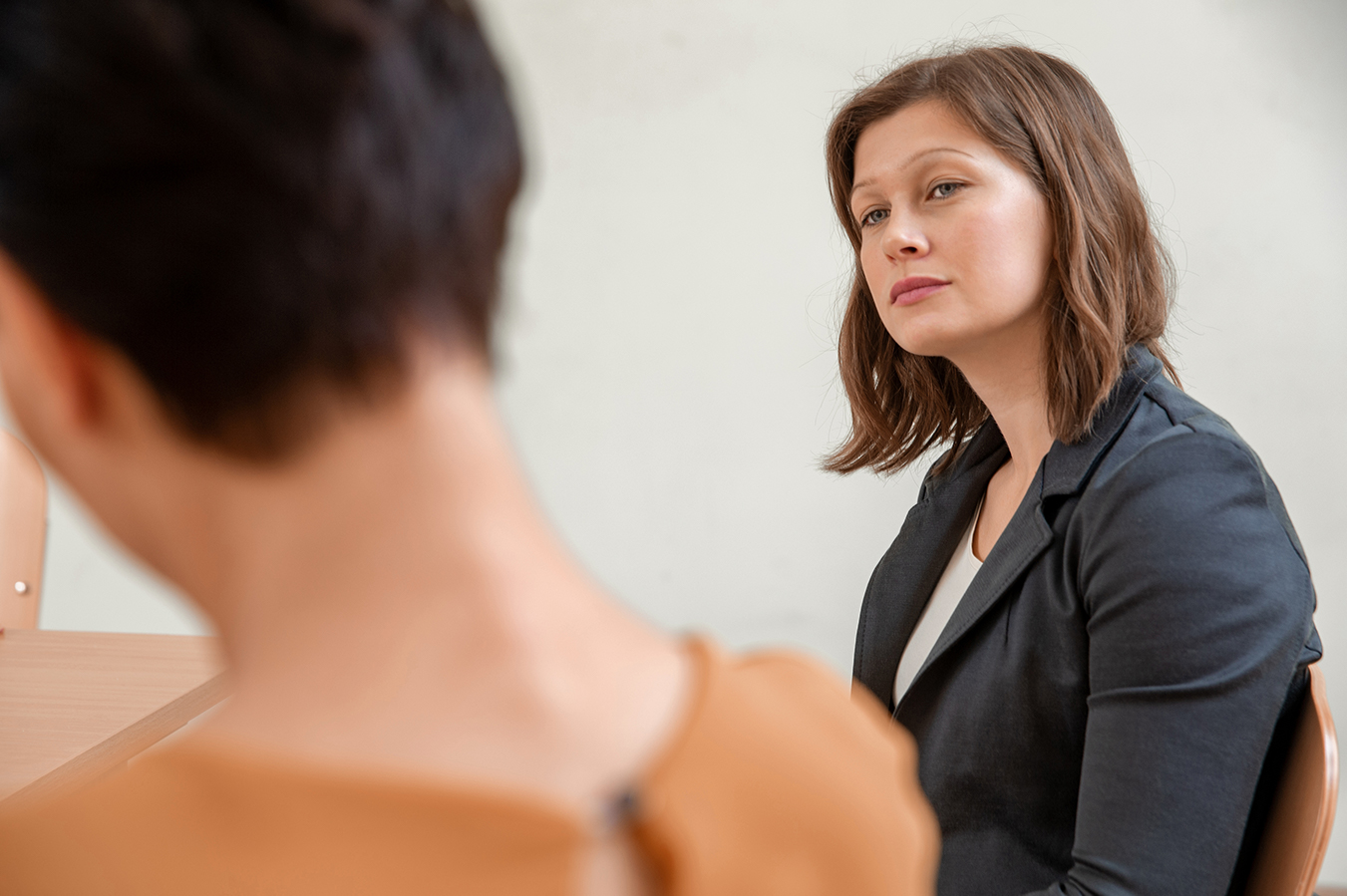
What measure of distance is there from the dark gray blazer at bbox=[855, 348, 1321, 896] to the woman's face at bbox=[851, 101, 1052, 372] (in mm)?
134

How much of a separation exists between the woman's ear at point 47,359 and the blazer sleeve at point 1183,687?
30.3 inches

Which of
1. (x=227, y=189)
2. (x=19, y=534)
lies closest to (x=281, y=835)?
(x=227, y=189)

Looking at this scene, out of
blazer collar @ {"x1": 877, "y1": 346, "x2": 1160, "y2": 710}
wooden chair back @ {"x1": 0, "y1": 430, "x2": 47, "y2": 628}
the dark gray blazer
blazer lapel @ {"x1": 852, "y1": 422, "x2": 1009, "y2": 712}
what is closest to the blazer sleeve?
the dark gray blazer

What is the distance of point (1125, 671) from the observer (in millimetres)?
826

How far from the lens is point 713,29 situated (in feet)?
6.66

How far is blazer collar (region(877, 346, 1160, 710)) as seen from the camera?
95cm

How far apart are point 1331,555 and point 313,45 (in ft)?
6.82

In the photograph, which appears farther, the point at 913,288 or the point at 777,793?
the point at 913,288

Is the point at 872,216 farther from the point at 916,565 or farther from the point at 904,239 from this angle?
the point at 916,565

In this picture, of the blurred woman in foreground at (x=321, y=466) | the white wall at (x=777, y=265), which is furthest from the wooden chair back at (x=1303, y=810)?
the white wall at (x=777, y=265)

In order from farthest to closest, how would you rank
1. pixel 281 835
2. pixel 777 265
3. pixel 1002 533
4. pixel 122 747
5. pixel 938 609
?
pixel 777 265 < pixel 938 609 < pixel 1002 533 < pixel 122 747 < pixel 281 835

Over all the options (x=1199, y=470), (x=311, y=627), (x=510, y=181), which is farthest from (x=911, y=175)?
(x=311, y=627)

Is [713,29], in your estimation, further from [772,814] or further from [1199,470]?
[772,814]

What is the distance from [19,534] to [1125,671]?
1.63m
